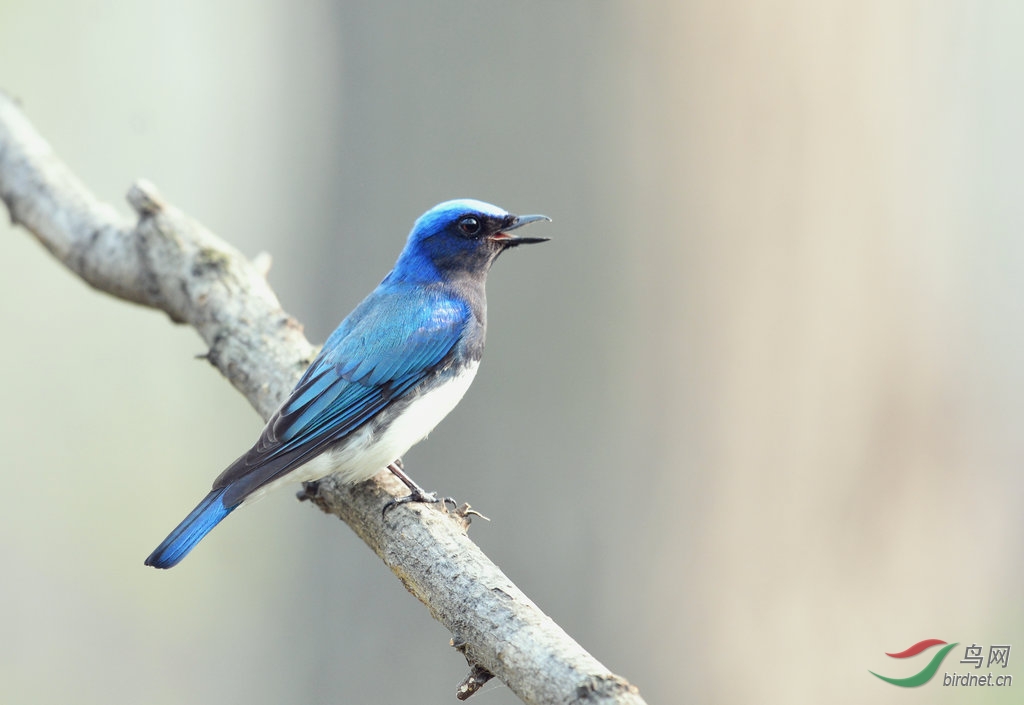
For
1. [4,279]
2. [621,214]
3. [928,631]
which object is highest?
[4,279]

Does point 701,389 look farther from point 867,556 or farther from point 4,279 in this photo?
point 4,279

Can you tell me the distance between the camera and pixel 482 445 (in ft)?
14.4

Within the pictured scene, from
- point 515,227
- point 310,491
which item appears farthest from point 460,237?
point 310,491

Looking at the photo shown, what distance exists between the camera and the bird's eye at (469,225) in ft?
13.4

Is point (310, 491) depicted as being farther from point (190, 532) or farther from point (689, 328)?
point (689, 328)

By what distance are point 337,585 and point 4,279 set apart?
27.5 feet

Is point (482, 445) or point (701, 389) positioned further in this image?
point (701, 389)

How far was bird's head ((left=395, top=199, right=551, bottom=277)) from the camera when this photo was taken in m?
4.09

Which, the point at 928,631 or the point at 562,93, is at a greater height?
the point at 562,93

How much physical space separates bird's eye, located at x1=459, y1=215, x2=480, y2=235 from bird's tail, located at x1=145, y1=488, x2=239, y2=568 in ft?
4.75

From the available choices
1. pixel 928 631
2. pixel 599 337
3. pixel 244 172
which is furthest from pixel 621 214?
pixel 244 172
